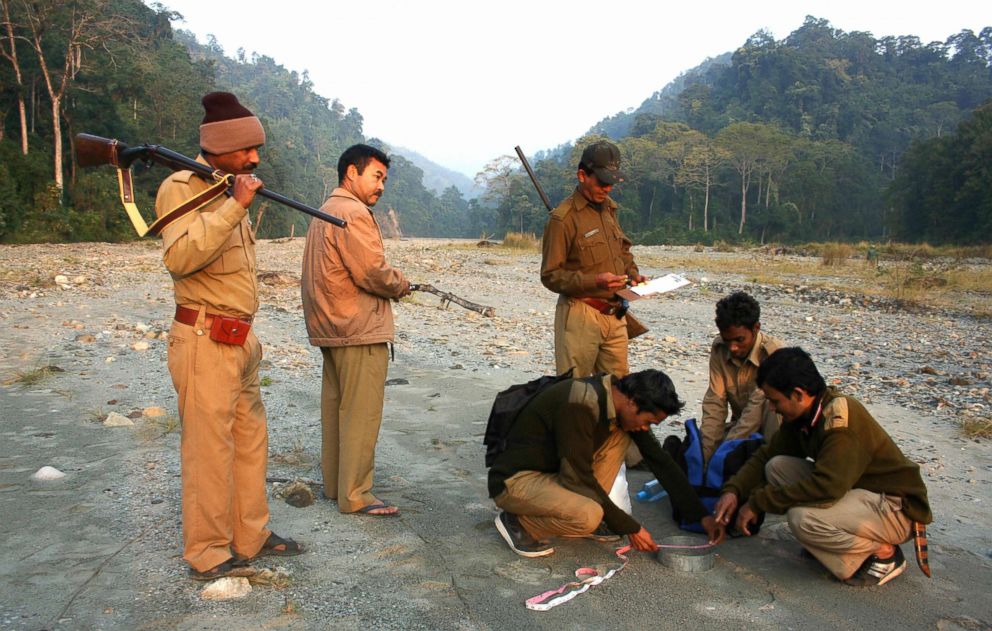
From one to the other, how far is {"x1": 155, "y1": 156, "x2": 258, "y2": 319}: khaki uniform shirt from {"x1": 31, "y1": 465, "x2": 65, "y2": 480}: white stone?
196 cm

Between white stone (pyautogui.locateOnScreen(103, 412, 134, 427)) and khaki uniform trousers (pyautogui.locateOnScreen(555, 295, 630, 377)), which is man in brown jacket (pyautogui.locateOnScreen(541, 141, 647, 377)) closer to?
khaki uniform trousers (pyautogui.locateOnScreen(555, 295, 630, 377))

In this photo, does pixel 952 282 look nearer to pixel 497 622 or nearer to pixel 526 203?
pixel 497 622

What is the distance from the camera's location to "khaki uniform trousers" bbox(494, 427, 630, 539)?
3404mm

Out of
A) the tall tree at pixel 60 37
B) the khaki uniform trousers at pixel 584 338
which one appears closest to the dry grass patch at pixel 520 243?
the tall tree at pixel 60 37

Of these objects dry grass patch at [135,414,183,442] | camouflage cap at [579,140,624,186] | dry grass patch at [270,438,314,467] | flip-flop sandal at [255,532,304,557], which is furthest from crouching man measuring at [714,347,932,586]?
dry grass patch at [135,414,183,442]

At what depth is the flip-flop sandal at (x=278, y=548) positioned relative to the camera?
337 cm

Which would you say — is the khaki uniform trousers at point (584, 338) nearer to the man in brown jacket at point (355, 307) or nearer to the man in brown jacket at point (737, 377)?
the man in brown jacket at point (737, 377)

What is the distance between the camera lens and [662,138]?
225 ft

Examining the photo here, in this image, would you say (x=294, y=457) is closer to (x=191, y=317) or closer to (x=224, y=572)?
(x=224, y=572)

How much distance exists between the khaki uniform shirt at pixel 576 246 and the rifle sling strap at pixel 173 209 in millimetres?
2015

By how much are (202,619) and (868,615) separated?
263cm

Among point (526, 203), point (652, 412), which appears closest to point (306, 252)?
point (652, 412)

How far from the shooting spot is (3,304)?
9.91 m

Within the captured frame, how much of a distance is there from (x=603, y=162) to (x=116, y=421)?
12.6 feet
